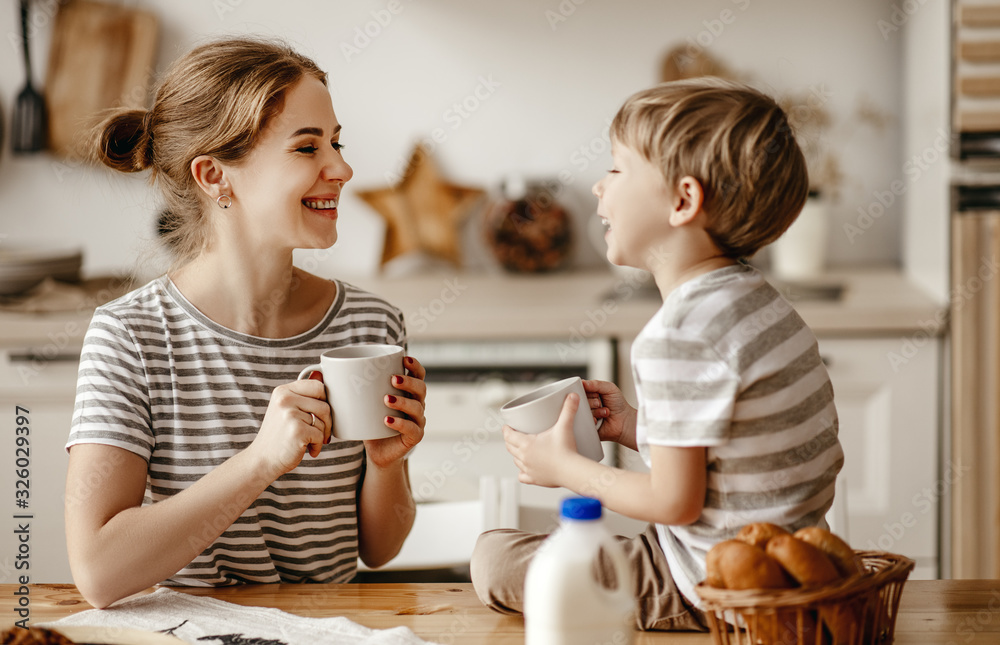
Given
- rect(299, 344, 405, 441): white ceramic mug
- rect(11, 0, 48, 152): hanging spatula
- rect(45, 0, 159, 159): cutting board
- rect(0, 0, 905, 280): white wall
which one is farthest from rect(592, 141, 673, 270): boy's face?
rect(11, 0, 48, 152): hanging spatula

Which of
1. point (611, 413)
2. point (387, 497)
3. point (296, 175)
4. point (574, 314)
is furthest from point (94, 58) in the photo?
point (611, 413)

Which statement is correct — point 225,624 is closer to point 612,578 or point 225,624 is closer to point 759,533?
point 612,578

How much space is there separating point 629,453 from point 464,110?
1183 mm

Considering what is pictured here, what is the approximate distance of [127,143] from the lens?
3.79 feet

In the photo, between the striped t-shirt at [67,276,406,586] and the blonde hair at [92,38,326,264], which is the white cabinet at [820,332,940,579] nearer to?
the striped t-shirt at [67,276,406,586]

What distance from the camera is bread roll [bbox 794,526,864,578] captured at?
690mm

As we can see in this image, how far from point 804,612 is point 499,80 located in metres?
2.25

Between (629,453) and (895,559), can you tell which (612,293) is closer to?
(629,453)

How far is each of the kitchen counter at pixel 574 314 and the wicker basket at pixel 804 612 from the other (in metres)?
1.37

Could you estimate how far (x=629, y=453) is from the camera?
2104 mm

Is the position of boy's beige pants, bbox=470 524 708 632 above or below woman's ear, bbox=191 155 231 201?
below

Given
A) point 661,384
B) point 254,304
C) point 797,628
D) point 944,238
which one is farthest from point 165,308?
point 944,238

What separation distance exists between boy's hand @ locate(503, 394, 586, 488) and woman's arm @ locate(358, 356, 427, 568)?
0.17 m

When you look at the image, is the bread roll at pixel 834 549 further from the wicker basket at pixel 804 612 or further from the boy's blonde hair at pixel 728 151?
the boy's blonde hair at pixel 728 151
